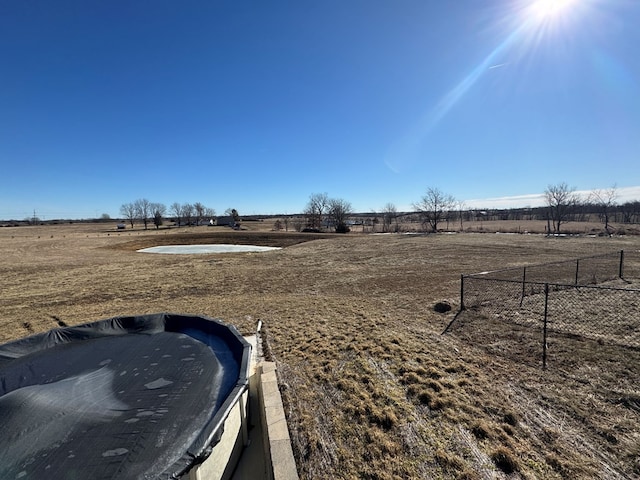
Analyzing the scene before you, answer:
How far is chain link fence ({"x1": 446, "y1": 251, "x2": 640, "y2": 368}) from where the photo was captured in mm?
5625

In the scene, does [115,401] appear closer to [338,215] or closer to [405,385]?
[405,385]

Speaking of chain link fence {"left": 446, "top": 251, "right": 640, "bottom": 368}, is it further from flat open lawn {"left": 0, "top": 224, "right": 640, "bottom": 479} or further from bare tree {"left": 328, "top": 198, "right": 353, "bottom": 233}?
bare tree {"left": 328, "top": 198, "right": 353, "bottom": 233}

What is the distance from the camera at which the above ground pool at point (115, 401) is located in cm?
276

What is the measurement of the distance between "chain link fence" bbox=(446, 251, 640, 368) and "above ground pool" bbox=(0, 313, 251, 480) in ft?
17.8

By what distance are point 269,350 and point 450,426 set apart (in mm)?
3858

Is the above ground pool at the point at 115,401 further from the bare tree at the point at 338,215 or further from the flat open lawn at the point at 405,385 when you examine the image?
the bare tree at the point at 338,215

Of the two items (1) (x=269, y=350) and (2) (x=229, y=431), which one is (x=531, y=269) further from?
(2) (x=229, y=431)

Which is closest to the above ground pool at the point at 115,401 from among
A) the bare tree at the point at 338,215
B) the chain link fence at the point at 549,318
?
the chain link fence at the point at 549,318

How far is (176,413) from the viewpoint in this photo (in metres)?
3.44

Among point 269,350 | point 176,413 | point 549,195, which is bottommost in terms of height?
point 269,350

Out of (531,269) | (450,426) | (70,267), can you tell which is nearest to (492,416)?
(450,426)

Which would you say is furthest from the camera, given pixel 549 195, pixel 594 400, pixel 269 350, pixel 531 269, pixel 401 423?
pixel 549 195

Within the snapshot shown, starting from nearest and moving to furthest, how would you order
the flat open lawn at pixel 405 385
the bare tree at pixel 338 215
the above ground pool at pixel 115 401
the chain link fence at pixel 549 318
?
the above ground pool at pixel 115 401 → the flat open lawn at pixel 405 385 → the chain link fence at pixel 549 318 → the bare tree at pixel 338 215

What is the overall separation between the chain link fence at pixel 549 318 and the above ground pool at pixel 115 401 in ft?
17.8
